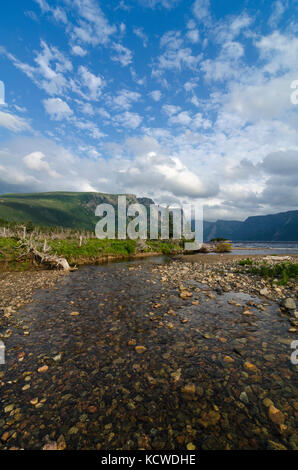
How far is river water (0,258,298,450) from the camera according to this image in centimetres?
387

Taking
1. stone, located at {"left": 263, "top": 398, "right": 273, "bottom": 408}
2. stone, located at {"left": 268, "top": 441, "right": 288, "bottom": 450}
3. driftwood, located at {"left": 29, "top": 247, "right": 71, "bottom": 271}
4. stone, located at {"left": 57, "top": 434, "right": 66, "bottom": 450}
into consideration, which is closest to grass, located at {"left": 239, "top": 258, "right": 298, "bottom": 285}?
stone, located at {"left": 263, "top": 398, "right": 273, "bottom": 408}

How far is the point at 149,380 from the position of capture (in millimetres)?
5379

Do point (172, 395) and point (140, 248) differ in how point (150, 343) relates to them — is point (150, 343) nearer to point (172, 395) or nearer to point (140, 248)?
point (172, 395)

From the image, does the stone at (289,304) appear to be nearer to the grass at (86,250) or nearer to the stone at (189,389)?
the stone at (189,389)

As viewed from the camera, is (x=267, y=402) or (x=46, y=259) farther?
(x=46, y=259)

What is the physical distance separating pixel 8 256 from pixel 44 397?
98.5 feet

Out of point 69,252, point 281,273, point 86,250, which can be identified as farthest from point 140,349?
point 86,250

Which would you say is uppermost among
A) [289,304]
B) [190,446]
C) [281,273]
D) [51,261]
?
[281,273]

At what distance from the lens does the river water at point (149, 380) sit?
3.87m

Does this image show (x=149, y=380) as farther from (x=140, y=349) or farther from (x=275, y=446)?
(x=275, y=446)
